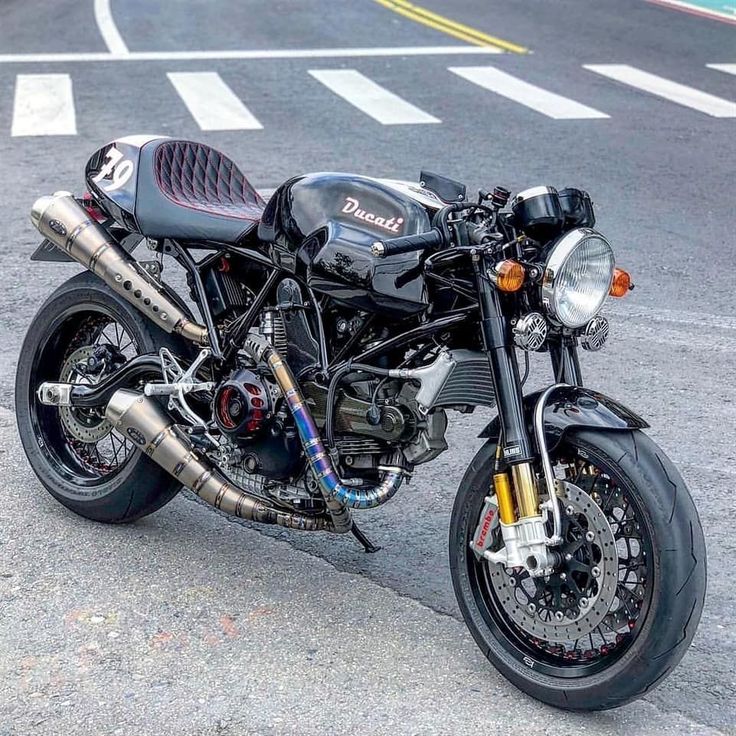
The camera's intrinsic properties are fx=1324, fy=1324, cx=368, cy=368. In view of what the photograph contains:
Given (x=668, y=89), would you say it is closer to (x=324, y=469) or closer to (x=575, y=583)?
(x=324, y=469)

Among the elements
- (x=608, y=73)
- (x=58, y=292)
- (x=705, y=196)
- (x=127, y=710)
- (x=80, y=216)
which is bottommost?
(x=608, y=73)

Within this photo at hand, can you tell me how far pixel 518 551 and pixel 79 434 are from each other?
81.7 inches

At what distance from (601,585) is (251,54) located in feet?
45.4

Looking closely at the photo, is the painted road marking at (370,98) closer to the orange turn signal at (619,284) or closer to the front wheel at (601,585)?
the orange turn signal at (619,284)

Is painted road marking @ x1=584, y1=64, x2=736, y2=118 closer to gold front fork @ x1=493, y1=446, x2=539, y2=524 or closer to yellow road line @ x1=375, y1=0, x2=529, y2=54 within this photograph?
yellow road line @ x1=375, y1=0, x2=529, y2=54

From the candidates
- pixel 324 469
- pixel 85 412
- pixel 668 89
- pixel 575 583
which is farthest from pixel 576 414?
pixel 668 89

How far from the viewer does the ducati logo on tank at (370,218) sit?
395 cm

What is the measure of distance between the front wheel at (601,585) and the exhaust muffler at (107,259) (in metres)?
1.31

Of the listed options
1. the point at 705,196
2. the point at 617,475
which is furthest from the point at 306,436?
the point at 705,196

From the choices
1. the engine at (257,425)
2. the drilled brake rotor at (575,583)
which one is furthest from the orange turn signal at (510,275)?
the engine at (257,425)

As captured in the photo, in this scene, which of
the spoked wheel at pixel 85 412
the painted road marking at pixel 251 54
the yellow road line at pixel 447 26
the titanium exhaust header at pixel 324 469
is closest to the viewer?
the titanium exhaust header at pixel 324 469

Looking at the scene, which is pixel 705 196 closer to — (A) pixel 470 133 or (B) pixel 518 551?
(A) pixel 470 133

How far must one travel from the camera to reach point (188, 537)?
16.0ft

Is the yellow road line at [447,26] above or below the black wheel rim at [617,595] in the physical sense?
below
